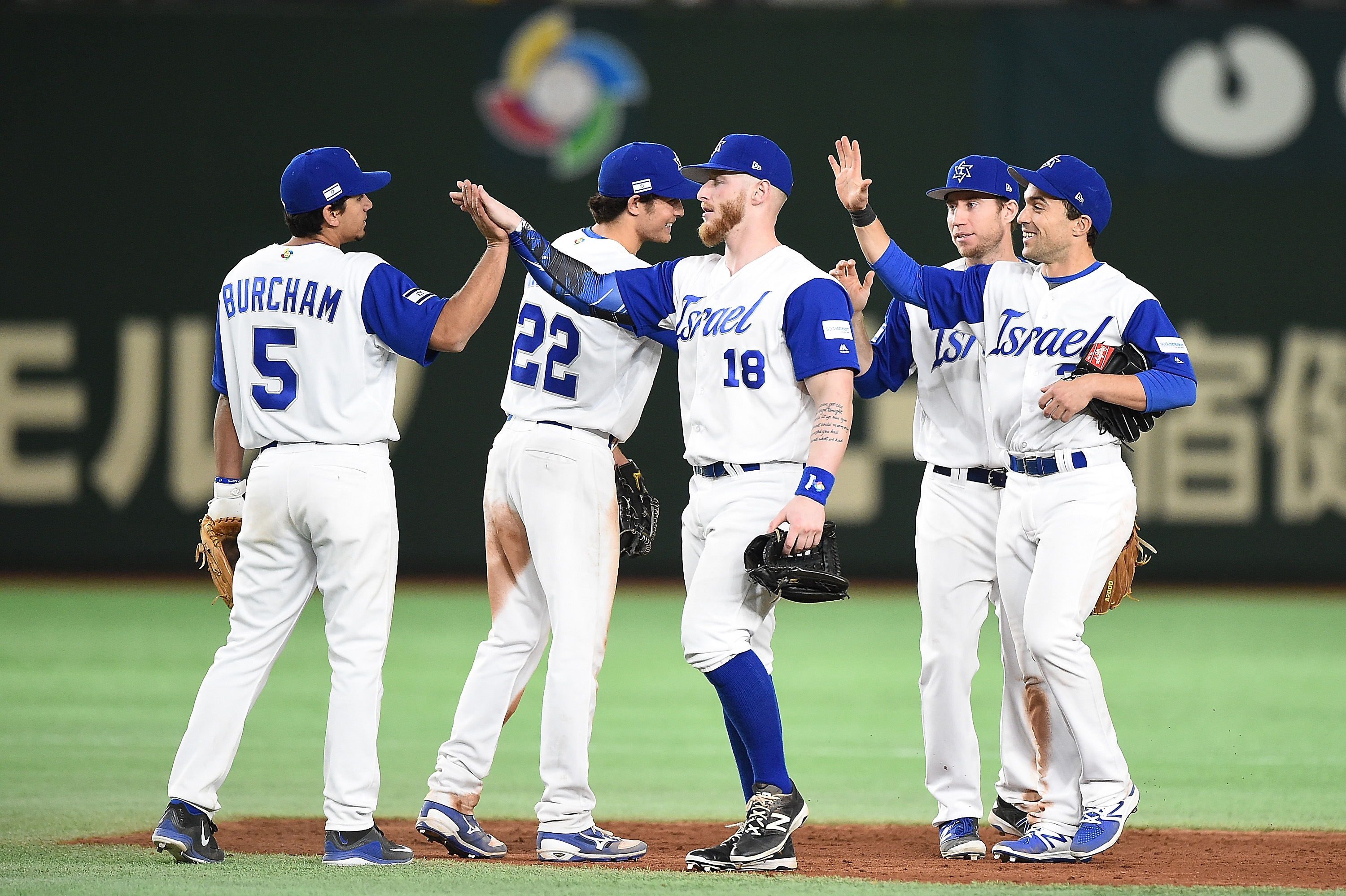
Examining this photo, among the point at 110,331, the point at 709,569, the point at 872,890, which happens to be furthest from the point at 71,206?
the point at 872,890

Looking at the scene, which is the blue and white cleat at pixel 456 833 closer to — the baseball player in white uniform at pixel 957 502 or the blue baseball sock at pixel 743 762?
the blue baseball sock at pixel 743 762

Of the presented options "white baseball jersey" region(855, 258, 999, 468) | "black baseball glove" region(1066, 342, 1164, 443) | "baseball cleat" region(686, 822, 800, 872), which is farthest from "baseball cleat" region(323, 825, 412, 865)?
"black baseball glove" region(1066, 342, 1164, 443)

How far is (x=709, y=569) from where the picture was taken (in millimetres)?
5164

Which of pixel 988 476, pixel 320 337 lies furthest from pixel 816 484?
pixel 320 337

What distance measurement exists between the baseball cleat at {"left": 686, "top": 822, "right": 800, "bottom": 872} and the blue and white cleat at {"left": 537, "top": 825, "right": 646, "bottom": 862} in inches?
12.1

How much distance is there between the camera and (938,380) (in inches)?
232

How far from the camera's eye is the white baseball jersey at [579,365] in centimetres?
550

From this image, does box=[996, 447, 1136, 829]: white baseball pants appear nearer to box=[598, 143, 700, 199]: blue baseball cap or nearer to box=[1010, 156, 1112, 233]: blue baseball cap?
box=[1010, 156, 1112, 233]: blue baseball cap

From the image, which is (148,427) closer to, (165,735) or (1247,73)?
(165,735)

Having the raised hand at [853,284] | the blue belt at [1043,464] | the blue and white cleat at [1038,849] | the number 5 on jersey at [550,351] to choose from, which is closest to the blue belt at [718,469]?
the number 5 on jersey at [550,351]

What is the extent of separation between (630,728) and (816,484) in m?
3.83

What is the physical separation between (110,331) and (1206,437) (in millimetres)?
9521

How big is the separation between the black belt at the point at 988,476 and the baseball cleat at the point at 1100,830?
1116mm

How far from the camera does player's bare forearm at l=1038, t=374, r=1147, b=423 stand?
520 cm
